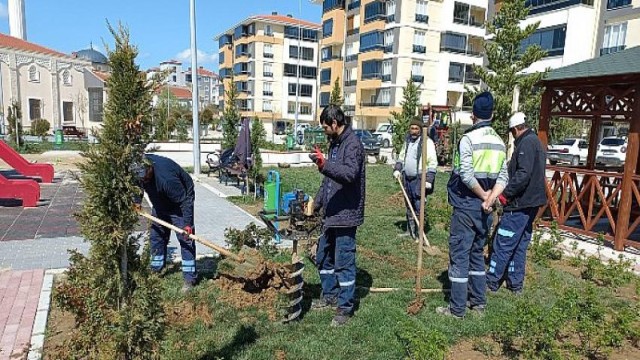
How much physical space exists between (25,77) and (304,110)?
3297 centimetres

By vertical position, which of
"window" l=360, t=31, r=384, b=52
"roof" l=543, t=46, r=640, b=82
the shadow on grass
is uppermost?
"window" l=360, t=31, r=384, b=52

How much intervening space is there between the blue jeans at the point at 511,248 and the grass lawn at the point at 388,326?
18 centimetres

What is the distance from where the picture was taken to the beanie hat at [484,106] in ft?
13.5

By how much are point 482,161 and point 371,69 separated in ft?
137

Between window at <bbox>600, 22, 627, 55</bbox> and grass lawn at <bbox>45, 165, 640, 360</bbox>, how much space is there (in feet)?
99.0

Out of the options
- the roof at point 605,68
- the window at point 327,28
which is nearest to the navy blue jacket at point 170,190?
the roof at point 605,68

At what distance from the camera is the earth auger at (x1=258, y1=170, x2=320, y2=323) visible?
4021mm

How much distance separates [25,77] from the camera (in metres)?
41.0

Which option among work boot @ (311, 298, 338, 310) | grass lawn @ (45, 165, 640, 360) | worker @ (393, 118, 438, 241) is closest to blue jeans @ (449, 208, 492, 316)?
grass lawn @ (45, 165, 640, 360)

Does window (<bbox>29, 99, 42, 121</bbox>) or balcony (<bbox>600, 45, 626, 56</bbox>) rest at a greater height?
balcony (<bbox>600, 45, 626, 56</bbox>)

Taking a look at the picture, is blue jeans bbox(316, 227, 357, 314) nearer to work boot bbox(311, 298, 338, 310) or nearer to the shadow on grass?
work boot bbox(311, 298, 338, 310)

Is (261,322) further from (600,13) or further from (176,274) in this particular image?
(600,13)

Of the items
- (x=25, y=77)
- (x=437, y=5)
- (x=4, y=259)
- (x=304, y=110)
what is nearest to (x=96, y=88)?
(x=25, y=77)

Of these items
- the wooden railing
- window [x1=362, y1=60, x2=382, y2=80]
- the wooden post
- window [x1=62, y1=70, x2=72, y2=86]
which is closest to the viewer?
the wooden post
